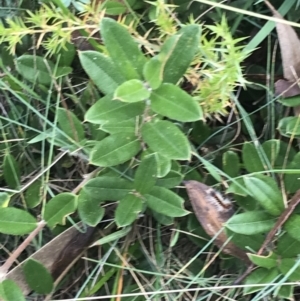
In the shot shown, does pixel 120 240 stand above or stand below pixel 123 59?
below

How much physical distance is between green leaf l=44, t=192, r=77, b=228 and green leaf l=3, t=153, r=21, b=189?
0.41ft

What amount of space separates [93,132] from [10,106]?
0.19 meters

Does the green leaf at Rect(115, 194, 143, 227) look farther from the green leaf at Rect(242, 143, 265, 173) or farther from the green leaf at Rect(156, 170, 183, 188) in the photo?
the green leaf at Rect(242, 143, 265, 173)

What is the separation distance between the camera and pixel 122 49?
2.35 ft

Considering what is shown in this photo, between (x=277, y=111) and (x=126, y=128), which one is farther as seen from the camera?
(x=277, y=111)

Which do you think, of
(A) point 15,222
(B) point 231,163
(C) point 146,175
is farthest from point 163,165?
(A) point 15,222

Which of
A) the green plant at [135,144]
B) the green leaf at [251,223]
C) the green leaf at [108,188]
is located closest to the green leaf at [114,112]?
the green plant at [135,144]

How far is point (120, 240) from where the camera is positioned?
2.86 feet

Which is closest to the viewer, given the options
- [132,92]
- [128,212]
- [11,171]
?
[132,92]

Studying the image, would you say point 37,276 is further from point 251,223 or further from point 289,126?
point 289,126

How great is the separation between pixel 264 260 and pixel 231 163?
0.16 m

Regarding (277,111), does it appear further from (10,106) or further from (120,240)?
(10,106)

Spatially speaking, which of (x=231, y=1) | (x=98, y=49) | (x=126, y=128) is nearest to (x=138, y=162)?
(x=126, y=128)

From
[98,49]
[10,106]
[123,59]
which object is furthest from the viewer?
[10,106]
